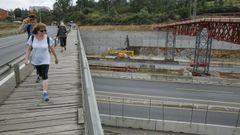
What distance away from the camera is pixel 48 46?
6.68 meters

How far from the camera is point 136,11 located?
98562 mm

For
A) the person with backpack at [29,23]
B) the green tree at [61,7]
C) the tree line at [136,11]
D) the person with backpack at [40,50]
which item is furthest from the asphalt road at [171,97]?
the green tree at [61,7]

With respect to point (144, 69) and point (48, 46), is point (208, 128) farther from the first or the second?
point (144, 69)

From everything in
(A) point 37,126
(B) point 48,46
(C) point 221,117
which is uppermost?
(B) point 48,46

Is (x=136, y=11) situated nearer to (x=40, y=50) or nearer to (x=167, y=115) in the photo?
(x=167, y=115)

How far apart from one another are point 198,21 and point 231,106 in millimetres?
14107

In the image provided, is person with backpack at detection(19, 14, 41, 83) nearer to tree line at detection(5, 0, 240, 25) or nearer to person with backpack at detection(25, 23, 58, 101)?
person with backpack at detection(25, 23, 58, 101)

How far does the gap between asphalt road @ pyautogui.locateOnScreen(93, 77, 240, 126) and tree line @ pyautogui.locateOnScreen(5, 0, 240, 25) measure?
30.6m

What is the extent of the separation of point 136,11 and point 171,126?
8300 centimetres

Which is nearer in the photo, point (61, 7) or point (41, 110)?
point (41, 110)

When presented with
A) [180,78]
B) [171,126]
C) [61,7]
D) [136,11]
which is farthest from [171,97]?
[61,7]

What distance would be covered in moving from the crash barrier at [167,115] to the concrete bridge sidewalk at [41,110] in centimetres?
1198

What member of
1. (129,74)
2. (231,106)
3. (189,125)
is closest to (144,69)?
(129,74)

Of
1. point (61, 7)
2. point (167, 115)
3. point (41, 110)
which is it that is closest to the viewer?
point (41, 110)
